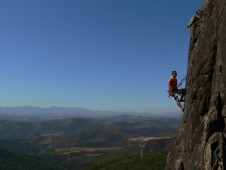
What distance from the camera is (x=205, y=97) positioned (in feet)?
77.9

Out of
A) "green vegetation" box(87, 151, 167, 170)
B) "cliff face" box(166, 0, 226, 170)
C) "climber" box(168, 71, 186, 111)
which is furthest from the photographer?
"green vegetation" box(87, 151, 167, 170)

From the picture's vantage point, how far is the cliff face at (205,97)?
21641mm

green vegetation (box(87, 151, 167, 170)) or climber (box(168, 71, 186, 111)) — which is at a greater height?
climber (box(168, 71, 186, 111))

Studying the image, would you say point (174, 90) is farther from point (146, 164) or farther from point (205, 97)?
point (146, 164)

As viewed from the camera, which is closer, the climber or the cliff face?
the cliff face

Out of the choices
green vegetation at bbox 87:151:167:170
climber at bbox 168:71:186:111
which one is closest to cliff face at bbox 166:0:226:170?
climber at bbox 168:71:186:111

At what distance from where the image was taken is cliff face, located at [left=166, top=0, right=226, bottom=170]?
71.0 feet

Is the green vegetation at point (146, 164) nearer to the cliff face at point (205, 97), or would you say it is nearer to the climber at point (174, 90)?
the climber at point (174, 90)

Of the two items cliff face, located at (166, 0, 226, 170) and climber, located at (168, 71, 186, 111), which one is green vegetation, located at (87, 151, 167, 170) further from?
cliff face, located at (166, 0, 226, 170)

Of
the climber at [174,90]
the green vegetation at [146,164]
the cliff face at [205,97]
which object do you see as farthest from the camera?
the green vegetation at [146,164]

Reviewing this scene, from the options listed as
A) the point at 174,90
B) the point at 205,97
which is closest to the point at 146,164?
the point at 174,90

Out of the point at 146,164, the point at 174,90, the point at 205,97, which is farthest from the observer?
the point at 146,164

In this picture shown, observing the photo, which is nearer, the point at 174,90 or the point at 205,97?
the point at 205,97

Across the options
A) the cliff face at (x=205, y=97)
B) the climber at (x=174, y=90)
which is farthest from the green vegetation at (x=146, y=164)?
the cliff face at (x=205, y=97)
